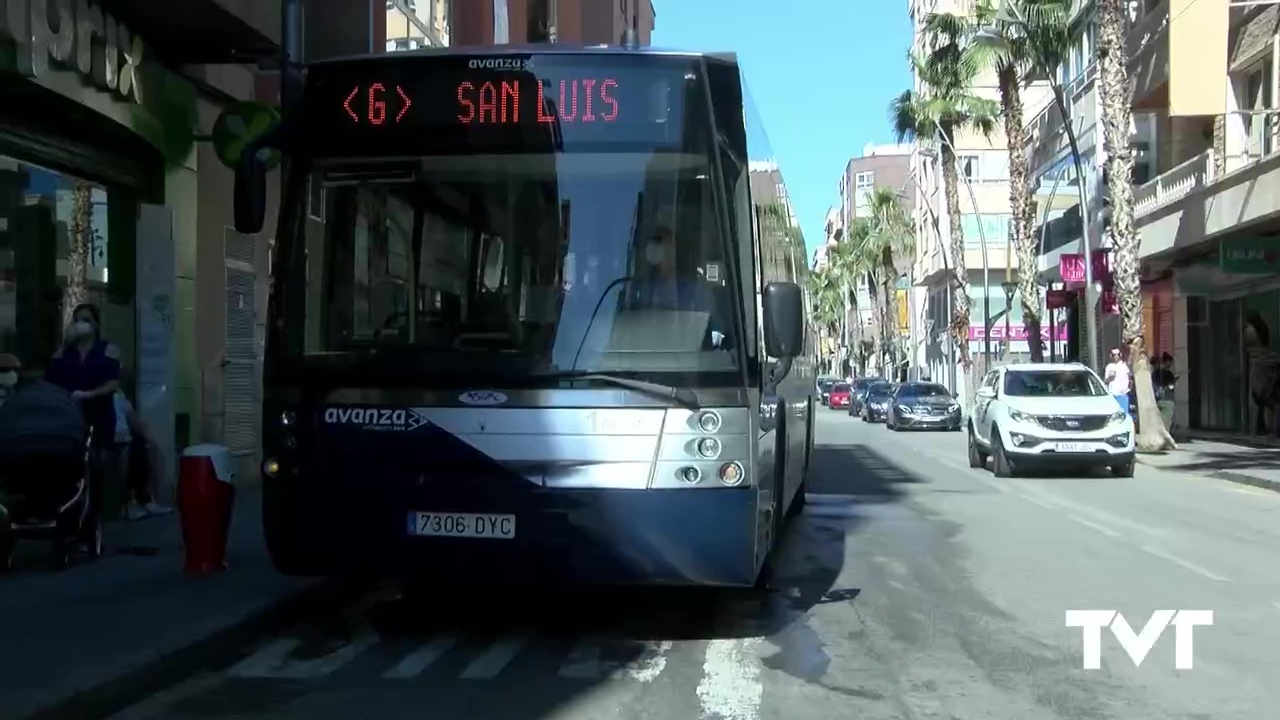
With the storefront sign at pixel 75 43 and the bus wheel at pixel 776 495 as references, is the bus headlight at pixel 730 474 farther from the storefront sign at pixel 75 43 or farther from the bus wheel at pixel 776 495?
the storefront sign at pixel 75 43

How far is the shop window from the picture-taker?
12.3 metres

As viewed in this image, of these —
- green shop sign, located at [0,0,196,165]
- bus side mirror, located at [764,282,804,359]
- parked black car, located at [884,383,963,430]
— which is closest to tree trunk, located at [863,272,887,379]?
parked black car, located at [884,383,963,430]

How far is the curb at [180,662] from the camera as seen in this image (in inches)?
253

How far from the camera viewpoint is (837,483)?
20578mm

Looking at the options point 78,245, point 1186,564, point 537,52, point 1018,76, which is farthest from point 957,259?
point 537,52

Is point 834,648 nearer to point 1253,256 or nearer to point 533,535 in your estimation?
point 533,535

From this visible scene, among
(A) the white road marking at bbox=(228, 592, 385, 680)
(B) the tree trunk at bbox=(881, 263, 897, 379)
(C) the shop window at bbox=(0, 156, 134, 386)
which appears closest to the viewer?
(A) the white road marking at bbox=(228, 592, 385, 680)

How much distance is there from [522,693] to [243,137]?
9186 millimetres

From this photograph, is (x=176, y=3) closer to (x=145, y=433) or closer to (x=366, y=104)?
(x=145, y=433)

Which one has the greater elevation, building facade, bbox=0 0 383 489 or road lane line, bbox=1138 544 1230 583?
building facade, bbox=0 0 383 489

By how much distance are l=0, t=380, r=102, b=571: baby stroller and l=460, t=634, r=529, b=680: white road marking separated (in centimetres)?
359

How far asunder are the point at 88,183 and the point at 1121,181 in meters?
19.6

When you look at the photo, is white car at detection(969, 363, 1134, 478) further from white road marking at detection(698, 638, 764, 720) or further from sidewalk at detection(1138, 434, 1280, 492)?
white road marking at detection(698, 638, 764, 720)

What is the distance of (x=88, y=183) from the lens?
13773 mm
